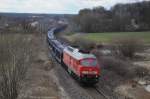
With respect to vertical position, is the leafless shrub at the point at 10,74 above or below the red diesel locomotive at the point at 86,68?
above

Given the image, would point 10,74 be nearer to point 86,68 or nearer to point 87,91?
point 87,91

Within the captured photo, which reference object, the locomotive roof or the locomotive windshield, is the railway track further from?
the locomotive roof

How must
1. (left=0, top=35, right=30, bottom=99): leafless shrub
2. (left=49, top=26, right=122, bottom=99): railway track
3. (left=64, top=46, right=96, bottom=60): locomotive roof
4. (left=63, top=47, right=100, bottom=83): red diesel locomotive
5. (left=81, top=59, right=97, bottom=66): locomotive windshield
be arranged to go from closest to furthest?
(left=0, top=35, right=30, bottom=99): leafless shrub, (left=49, top=26, right=122, bottom=99): railway track, (left=63, top=47, right=100, bottom=83): red diesel locomotive, (left=81, top=59, right=97, bottom=66): locomotive windshield, (left=64, top=46, right=96, bottom=60): locomotive roof

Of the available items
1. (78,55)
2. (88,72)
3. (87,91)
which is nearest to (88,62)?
(88,72)

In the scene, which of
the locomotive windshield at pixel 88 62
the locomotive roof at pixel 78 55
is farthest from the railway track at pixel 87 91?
the locomotive roof at pixel 78 55


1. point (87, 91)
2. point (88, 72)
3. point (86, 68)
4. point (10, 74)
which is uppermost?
point (10, 74)

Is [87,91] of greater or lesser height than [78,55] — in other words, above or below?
below

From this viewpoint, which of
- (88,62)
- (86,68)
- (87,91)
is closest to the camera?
(87,91)

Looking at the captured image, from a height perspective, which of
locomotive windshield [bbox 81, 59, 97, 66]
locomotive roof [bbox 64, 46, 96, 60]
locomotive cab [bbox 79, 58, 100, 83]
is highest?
locomotive roof [bbox 64, 46, 96, 60]

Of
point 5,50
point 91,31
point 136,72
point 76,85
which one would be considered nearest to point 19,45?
point 5,50

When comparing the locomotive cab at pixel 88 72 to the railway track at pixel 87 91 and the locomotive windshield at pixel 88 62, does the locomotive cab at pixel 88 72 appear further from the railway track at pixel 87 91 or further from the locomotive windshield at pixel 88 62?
the railway track at pixel 87 91

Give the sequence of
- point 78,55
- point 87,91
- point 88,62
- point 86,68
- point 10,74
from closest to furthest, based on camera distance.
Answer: point 10,74 → point 87,91 → point 86,68 → point 88,62 → point 78,55

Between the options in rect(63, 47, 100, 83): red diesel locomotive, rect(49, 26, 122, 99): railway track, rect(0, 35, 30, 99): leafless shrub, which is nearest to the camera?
rect(0, 35, 30, 99): leafless shrub

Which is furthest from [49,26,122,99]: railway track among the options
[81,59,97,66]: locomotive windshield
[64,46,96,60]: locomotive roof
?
[64,46,96,60]: locomotive roof
